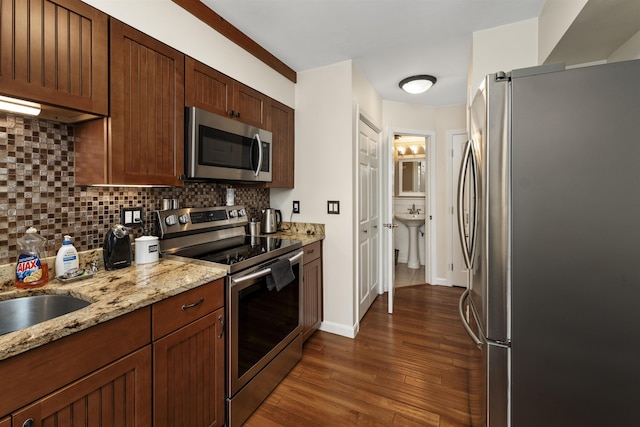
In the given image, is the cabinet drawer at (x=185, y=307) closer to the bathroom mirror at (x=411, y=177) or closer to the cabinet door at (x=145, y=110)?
the cabinet door at (x=145, y=110)

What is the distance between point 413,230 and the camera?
15.4ft

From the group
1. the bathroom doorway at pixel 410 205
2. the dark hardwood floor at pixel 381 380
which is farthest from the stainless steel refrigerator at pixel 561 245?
the bathroom doorway at pixel 410 205

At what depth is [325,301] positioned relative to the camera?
8.89ft

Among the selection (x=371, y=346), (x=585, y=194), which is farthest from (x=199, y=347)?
(x=585, y=194)

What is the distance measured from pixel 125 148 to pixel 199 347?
1.04m

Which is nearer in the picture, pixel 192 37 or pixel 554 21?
pixel 554 21

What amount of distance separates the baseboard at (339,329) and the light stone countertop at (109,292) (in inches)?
60.2

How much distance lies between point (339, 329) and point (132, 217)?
1911mm

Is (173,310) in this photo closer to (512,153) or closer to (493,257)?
(493,257)

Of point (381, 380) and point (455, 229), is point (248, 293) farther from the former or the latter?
point (455, 229)

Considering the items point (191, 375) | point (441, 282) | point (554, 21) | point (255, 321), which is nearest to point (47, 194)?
point (191, 375)

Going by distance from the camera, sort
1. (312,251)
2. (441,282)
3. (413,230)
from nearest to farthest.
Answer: (312,251) < (441,282) < (413,230)

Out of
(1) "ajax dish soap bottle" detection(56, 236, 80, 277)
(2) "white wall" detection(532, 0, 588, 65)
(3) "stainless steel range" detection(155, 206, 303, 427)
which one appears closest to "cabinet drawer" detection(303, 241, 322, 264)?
(3) "stainless steel range" detection(155, 206, 303, 427)

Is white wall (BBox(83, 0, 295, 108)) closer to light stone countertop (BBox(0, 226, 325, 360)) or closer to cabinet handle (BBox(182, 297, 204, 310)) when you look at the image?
light stone countertop (BBox(0, 226, 325, 360))
